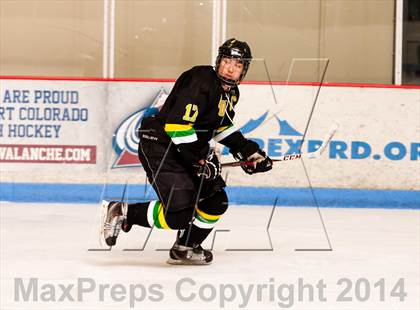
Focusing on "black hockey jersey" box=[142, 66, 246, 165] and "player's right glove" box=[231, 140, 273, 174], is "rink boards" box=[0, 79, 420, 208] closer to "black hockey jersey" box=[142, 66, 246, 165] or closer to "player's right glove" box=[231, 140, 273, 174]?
"player's right glove" box=[231, 140, 273, 174]

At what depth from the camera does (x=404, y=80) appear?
638 centimetres

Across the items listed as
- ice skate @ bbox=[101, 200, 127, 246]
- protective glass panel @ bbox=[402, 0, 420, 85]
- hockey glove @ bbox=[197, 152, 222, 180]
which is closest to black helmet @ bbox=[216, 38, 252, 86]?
hockey glove @ bbox=[197, 152, 222, 180]

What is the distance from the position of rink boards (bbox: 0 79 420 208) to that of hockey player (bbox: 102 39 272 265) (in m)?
2.16

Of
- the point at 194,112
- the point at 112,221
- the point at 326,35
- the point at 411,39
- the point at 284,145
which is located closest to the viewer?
the point at 194,112

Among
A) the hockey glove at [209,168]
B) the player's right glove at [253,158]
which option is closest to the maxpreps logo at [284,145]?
the player's right glove at [253,158]

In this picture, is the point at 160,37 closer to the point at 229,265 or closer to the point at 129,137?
the point at 129,137

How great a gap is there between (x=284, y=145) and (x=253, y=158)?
213cm

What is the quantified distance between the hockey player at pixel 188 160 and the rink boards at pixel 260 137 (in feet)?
7.09

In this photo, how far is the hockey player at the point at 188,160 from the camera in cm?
377

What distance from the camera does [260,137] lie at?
6203 millimetres

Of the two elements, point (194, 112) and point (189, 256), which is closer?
point (194, 112)

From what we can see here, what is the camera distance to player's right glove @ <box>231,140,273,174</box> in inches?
158

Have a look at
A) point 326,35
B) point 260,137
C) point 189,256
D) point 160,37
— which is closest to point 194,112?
point 189,256

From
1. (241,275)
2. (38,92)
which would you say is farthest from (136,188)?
(241,275)
